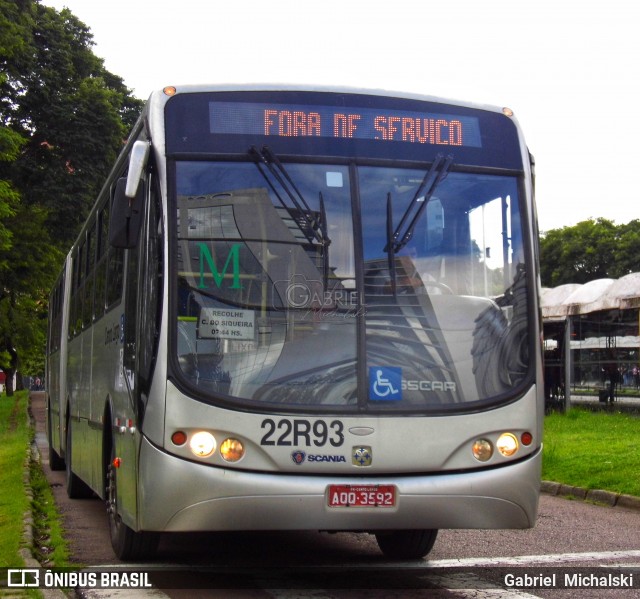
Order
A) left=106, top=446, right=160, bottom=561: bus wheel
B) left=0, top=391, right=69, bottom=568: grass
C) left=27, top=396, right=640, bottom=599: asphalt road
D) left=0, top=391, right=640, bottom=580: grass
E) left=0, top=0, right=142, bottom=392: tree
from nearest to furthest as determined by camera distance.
A: left=27, top=396, right=640, bottom=599: asphalt road → left=106, top=446, right=160, bottom=561: bus wheel → left=0, top=391, right=69, bottom=568: grass → left=0, top=391, right=640, bottom=580: grass → left=0, top=0, right=142, bottom=392: tree

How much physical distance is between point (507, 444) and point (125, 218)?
2.94 metres

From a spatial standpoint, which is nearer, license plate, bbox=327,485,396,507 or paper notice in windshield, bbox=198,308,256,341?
license plate, bbox=327,485,396,507

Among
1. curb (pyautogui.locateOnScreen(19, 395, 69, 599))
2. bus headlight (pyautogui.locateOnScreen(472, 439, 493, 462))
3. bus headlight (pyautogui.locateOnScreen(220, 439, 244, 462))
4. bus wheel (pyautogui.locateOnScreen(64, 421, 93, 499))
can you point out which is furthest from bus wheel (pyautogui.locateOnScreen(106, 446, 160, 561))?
bus wheel (pyautogui.locateOnScreen(64, 421, 93, 499))

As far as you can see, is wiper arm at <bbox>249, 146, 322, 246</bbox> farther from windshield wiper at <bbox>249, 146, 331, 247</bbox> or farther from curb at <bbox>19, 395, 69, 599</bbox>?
curb at <bbox>19, 395, 69, 599</bbox>

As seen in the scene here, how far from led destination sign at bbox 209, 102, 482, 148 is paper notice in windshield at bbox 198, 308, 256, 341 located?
1259mm

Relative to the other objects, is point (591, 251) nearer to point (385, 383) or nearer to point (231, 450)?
point (385, 383)

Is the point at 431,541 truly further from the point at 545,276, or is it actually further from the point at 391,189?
the point at 545,276

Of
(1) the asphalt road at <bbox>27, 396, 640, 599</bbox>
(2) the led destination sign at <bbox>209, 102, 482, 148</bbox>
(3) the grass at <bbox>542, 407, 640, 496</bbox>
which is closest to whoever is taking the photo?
(1) the asphalt road at <bbox>27, 396, 640, 599</bbox>

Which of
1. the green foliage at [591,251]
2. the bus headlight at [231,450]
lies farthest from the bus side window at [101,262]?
the green foliage at [591,251]

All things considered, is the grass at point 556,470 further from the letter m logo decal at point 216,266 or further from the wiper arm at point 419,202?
the wiper arm at point 419,202

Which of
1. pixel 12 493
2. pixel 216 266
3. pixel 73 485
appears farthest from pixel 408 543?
pixel 73 485

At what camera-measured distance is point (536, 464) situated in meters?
7.20

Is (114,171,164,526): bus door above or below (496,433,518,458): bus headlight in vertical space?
above

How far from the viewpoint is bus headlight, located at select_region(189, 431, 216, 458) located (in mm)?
6691
